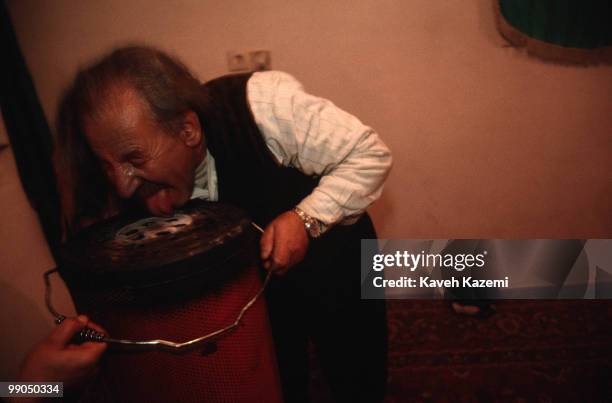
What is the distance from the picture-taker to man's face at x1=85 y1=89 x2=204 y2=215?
54cm

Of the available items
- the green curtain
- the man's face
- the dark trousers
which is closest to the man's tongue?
the man's face

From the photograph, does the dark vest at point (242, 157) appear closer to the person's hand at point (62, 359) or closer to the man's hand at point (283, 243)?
the man's hand at point (283, 243)

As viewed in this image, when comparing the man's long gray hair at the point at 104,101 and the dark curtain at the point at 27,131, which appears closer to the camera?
the man's long gray hair at the point at 104,101

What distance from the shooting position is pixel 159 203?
0.62 metres

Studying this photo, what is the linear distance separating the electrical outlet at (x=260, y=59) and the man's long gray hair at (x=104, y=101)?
0.66m

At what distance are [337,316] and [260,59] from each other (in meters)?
0.97

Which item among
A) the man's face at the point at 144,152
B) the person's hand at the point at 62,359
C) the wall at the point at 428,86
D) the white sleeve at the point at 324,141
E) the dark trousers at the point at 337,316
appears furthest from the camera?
the wall at the point at 428,86

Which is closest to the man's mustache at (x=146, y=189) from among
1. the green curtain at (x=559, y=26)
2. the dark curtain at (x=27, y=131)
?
the dark curtain at (x=27, y=131)

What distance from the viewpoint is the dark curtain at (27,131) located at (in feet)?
3.72

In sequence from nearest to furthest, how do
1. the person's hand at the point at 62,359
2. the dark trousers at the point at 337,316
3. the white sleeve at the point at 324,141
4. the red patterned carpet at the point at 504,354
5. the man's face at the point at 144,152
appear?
the person's hand at the point at 62,359 < the man's face at the point at 144,152 < the white sleeve at the point at 324,141 < the dark trousers at the point at 337,316 < the red patterned carpet at the point at 504,354

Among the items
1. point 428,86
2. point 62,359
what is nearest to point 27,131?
point 62,359

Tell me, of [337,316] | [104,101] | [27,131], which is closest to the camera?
[104,101]

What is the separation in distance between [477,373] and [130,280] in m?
1.25

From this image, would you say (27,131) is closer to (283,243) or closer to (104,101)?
(104,101)
